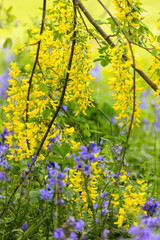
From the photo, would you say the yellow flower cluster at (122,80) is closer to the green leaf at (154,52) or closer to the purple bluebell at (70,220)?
the green leaf at (154,52)

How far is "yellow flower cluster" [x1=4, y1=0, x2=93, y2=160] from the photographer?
6.52 ft

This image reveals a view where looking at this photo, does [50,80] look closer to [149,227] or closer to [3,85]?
[149,227]

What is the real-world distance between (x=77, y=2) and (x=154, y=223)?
1.33 meters

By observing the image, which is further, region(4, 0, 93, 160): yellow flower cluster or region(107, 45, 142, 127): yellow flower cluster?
region(4, 0, 93, 160): yellow flower cluster

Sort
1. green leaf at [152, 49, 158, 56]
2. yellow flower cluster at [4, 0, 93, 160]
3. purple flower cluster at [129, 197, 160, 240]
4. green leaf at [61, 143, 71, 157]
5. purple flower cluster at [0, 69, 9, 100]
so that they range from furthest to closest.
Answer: purple flower cluster at [0, 69, 9, 100] → yellow flower cluster at [4, 0, 93, 160] → green leaf at [61, 143, 71, 157] → green leaf at [152, 49, 158, 56] → purple flower cluster at [129, 197, 160, 240]

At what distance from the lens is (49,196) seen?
69.2 inches

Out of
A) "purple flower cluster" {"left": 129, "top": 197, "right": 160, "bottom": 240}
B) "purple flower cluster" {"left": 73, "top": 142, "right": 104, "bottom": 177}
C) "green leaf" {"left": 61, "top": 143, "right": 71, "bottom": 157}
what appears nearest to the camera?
"purple flower cluster" {"left": 129, "top": 197, "right": 160, "bottom": 240}

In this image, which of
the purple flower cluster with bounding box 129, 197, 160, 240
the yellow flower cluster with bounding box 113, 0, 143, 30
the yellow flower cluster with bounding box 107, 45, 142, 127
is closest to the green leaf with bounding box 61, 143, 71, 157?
the yellow flower cluster with bounding box 107, 45, 142, 127

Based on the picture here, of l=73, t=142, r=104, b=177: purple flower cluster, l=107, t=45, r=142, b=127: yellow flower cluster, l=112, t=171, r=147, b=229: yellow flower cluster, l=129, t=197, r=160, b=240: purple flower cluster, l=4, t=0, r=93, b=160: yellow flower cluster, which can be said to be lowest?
l=129, t=197, r=160, b=240: purple flower cluster

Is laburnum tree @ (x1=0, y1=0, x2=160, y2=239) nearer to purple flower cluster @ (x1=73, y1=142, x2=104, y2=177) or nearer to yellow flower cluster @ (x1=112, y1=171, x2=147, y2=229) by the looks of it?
yellow flower cluster @ (x1=112, y1=171, x2=147, y2=229)

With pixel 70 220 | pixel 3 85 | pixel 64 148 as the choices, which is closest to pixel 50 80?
pixel 64 148

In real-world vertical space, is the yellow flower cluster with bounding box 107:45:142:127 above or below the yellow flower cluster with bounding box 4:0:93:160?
below

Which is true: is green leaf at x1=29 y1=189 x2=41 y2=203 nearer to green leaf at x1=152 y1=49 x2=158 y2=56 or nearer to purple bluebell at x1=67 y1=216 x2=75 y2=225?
purple bluebell at x1=67 y1=216 x2=75 y2=225

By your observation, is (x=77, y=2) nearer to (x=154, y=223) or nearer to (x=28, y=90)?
(x=28, y=90)
